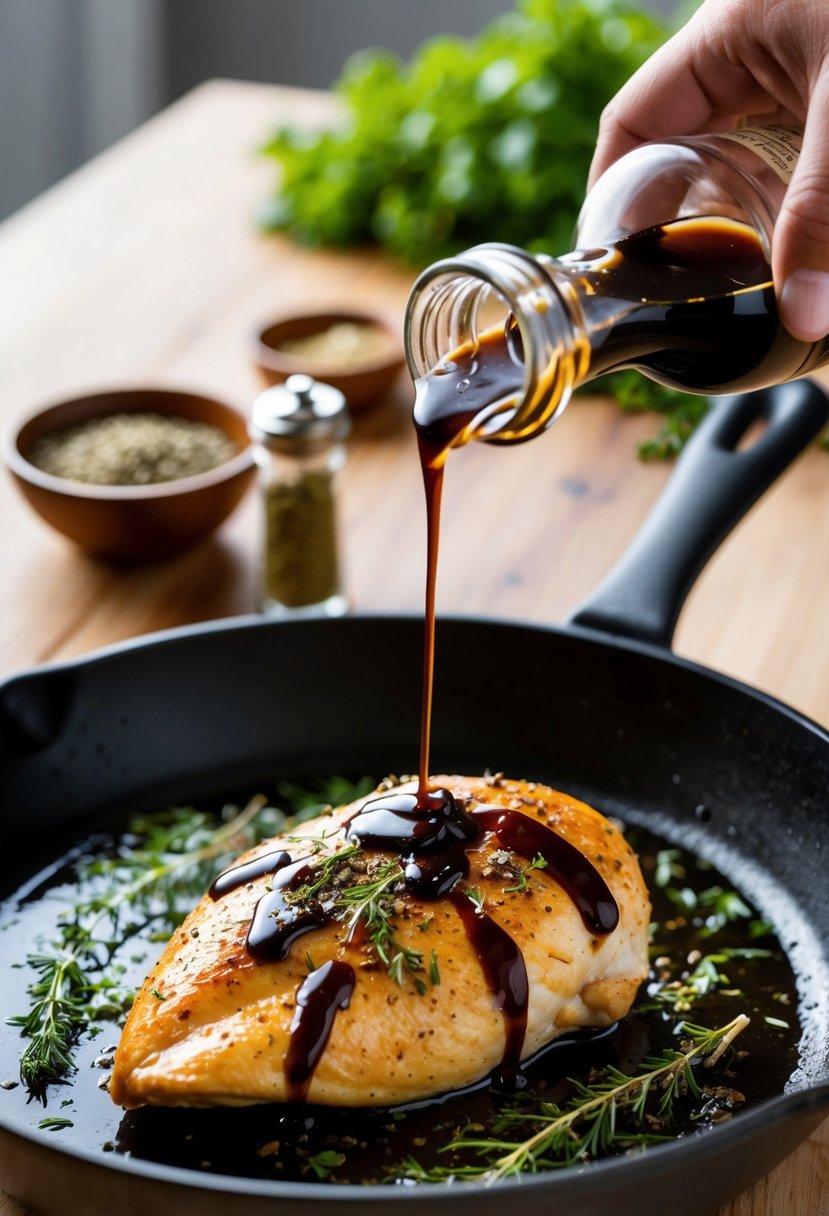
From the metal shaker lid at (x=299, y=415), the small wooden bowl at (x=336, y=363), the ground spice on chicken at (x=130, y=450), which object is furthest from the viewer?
the small wooden bowl at (x=336, y=363)

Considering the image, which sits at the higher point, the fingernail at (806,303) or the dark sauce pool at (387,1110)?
the fingernail at (806,303)

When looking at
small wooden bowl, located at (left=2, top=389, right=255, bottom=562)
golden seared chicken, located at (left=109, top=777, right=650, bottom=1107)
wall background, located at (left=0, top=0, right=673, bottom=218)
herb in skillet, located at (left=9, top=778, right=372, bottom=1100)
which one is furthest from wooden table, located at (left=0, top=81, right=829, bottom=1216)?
wall background, located at (left=0, top=0, right=673, bottom=218)

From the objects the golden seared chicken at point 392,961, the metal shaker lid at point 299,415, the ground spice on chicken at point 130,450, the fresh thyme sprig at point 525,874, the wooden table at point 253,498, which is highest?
the metal shaker lid at point 299,415

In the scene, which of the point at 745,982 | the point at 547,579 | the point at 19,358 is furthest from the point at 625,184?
the point at 19,358

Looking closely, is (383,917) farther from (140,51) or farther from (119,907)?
(140,51)

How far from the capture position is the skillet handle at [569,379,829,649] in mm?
2115

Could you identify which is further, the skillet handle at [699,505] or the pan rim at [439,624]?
the skillet handle at [699,505]

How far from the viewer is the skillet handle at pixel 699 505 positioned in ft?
6.94

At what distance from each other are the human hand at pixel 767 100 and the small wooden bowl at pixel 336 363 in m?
1.21

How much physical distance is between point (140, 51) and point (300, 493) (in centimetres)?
473

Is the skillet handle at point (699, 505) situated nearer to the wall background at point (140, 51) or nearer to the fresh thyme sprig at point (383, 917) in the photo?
the fresh thyme sprig at point (383, 917)

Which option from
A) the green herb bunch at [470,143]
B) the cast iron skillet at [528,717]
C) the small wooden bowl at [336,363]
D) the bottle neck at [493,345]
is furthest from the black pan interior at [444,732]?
the green herb bunch at [470,143]

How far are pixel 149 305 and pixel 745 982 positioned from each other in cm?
261

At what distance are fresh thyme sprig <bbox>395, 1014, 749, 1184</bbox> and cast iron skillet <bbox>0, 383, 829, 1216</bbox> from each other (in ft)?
0.66
